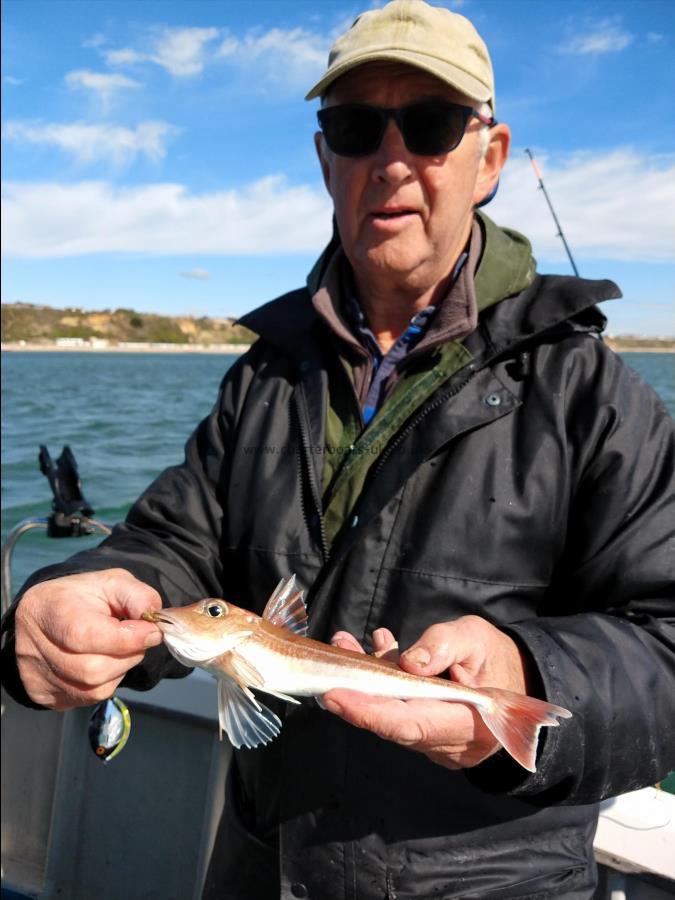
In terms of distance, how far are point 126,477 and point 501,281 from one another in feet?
52.7

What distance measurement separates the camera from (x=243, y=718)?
2.27m

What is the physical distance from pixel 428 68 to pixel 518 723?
207 cm

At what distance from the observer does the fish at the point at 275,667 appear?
1958 mm

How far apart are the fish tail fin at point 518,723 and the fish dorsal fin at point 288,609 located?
658mm

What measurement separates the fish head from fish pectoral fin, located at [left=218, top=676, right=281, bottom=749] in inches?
6.5

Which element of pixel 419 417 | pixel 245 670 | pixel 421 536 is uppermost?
pixel 419 417

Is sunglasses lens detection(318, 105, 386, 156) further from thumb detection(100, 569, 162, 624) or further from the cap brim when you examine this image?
thumb detection(100, 569, 162, 624)

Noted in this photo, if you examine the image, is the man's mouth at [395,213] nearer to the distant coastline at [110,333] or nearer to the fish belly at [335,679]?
the fish belly at [335,679]

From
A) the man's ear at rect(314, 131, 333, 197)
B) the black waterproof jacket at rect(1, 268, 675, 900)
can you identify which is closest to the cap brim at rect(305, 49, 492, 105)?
the man's ear at rect(314, 131, 333, 197)

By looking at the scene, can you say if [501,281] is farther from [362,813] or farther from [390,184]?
[362,813]

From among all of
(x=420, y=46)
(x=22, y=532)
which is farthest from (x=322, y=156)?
(x=22, y=532)

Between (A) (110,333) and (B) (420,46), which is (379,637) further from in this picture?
(A) (110,333)

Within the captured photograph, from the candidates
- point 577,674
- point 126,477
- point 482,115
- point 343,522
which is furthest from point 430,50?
point 126,477

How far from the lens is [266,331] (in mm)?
3076
